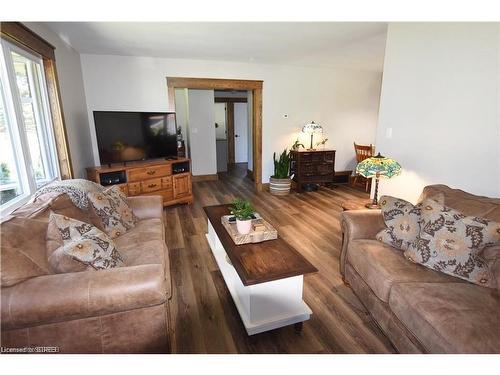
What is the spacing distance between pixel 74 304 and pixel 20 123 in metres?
1.68

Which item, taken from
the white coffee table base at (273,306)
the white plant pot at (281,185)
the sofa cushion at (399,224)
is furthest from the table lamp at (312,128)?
the white coffee table base at (273,306)

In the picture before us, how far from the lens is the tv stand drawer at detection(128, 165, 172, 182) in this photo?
11.6 feet

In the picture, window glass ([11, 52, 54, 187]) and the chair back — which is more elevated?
window glass ([11, 52, 54, 187])

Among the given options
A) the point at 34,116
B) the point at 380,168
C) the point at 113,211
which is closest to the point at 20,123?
the point at 34,116

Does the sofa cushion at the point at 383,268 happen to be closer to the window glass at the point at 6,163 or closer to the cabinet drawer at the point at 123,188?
the window glass at the point at 6,163

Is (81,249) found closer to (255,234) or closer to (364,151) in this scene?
(255,234)

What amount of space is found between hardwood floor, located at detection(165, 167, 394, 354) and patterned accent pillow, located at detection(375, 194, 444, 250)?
53cm

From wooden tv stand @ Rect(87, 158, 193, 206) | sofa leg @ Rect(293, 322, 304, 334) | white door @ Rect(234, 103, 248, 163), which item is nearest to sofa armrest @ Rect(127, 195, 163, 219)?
wooden tv stand @ Rect(87, 158, 193, 206)

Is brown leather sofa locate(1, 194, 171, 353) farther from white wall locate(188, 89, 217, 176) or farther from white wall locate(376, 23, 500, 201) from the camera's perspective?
white wall locate(188, 89, 217, 176)

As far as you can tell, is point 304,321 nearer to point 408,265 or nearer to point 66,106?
point 408,265

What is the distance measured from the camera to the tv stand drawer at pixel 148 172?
353 cm

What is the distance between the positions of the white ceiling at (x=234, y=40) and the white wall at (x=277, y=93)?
22 cm
